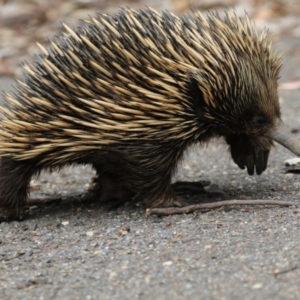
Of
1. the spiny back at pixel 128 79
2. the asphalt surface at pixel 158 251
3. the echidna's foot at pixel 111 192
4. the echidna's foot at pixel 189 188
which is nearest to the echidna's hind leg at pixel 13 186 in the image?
the asphalt surface at pixel 158 251

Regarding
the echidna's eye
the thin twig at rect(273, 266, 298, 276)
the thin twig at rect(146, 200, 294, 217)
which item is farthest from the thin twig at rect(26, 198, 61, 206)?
the thin twig at rect(273, 266, 298, 276)

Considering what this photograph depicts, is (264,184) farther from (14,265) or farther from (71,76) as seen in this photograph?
(14,265)

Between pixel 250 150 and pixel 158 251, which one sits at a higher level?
pixel 250 150

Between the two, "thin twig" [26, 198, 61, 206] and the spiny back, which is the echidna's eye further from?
"thin twig" [26, 198, 61, 206]

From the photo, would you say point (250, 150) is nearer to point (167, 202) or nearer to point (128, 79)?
point (167, 202)

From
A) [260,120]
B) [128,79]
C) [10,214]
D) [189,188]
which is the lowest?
[10,214]

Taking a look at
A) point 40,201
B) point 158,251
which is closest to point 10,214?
point 40,201

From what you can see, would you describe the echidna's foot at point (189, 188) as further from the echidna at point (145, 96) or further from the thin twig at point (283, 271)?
the thin twig at point (283, 271)
